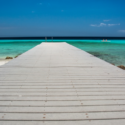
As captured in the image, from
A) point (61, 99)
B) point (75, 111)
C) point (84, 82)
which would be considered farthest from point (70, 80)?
point (75, 111)

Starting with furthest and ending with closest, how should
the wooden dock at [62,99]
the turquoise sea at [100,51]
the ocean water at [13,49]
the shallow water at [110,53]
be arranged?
the ocean water at [13,49] < the turquoise sea at [100,51] < the shallow water at [110,53] < the wooden dock at [62,99]

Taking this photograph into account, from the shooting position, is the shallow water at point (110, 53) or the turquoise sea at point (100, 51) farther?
the turquoise sea at point (100, 51)

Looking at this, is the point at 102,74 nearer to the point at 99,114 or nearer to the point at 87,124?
the point at 99,114

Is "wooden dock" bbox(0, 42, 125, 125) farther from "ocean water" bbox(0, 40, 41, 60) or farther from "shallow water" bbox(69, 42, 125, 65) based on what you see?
"ocean water" bbox(0, 40, 41, 60)

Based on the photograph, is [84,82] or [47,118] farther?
[84,82]

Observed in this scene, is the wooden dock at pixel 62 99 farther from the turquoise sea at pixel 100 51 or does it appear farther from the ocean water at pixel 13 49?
the ocean water at pixel 13 49

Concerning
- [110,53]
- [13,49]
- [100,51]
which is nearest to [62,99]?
[110,53]

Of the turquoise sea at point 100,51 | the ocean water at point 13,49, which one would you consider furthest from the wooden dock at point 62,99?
the ocean water at point 13,49

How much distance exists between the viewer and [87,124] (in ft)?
4.89

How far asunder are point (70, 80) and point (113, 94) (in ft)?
2.89

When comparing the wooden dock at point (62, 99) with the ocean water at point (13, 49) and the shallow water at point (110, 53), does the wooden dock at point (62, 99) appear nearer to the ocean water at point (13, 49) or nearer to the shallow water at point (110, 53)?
the shallow water at point (110, 53)

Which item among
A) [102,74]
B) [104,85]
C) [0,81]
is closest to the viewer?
[104,85]

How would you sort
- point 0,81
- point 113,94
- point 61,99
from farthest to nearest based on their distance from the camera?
1. point 0,81
2. point 113,94
3. point 61,99

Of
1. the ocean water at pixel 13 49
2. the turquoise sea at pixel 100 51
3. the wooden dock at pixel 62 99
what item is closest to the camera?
the wooden dock at pixel 62 99
